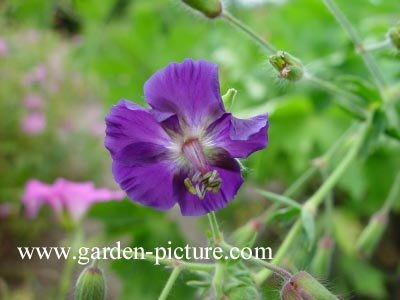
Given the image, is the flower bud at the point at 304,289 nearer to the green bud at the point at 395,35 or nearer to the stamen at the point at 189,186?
the stamen at the point at 189,186

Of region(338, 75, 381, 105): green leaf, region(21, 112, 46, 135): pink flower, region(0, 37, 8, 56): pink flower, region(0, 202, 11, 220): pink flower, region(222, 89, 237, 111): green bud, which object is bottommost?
region(222, 89, 237, 111): green bud

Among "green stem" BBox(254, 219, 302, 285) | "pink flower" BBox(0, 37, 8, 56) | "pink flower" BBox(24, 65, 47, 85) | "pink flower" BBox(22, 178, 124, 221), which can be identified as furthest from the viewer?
"pink flower" BBox(24, 65, 47, 85)

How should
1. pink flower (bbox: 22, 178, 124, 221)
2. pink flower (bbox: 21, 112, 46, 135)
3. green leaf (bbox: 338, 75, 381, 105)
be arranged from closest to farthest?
1. green leaf (bbox: 338, 75, 381, 105)
2. pink flower (bbox: 22, 178, 124, 221)
3. pink flower (bbox: 21, 112, 46, 135)

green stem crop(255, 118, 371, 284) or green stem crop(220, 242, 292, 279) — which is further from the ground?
green stem crop(255, 118, 371, 284)

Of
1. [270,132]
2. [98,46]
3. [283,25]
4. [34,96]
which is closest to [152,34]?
[98,46]

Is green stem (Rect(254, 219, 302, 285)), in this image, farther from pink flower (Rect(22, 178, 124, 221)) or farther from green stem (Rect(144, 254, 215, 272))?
pink flower (Rect(22, 178, 124, 221))

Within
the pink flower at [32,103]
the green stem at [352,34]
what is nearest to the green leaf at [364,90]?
the green stem at [352,34]

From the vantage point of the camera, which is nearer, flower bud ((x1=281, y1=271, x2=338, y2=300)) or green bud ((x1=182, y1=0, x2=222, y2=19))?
flower bud ((x1=281, y1=271, x2=338, y2=300))

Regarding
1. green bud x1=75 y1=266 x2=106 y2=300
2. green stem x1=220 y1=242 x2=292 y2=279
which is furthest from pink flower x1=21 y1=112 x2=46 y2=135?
green stem x1=220 y1=242 x2=292 y2=279
